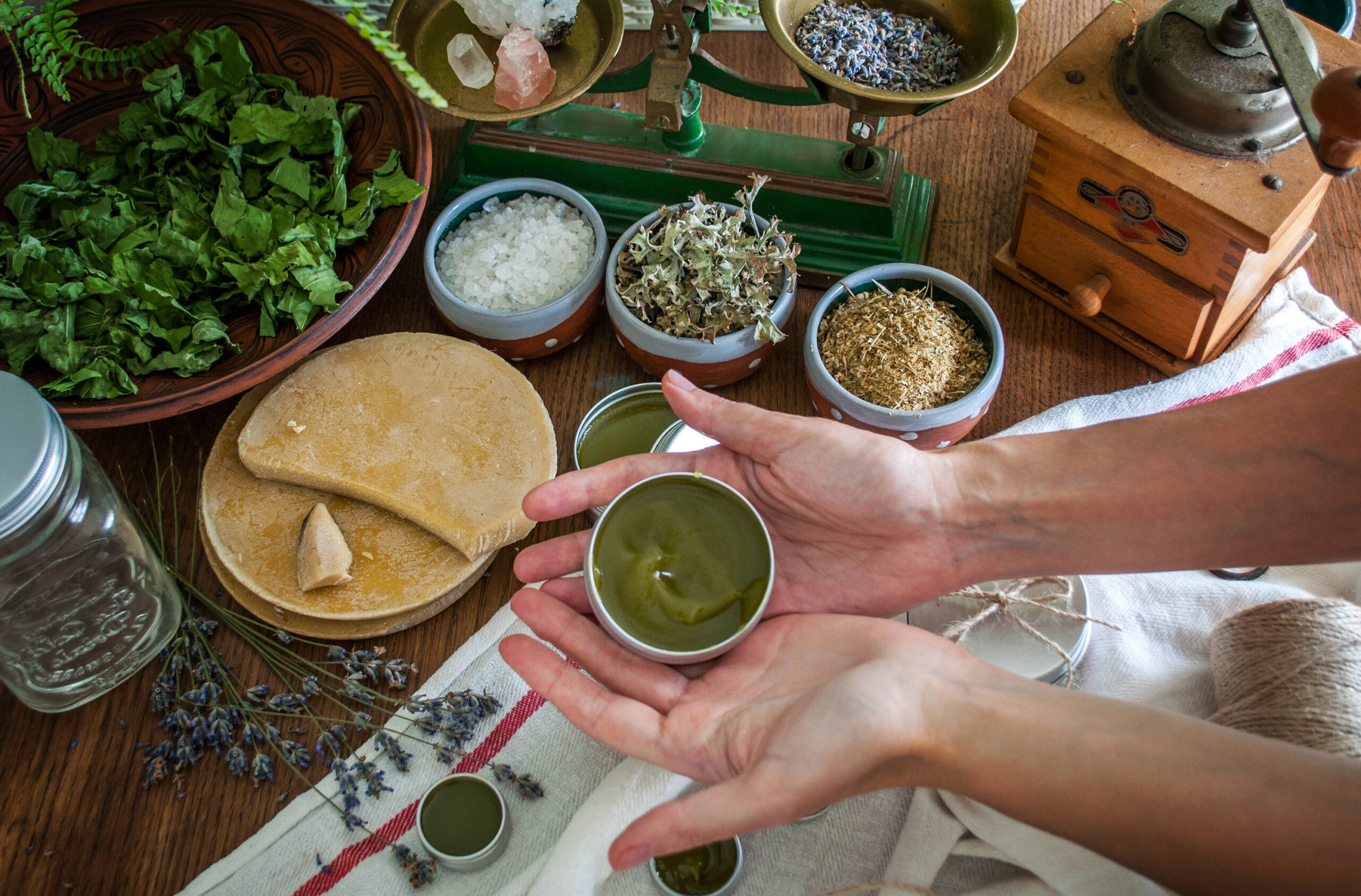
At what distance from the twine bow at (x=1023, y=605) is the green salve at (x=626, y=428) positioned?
0.56 meters

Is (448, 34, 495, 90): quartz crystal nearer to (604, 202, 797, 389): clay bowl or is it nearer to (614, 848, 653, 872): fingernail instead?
(604, 202, 797, 389): clay bowl

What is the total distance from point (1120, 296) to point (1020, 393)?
9.2 inches

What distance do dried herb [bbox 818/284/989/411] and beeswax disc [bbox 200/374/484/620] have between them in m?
0.69

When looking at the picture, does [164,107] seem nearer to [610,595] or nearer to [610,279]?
[610,279]

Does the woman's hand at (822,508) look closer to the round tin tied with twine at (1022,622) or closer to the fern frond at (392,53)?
the round tin tied with twine at (1022,622)

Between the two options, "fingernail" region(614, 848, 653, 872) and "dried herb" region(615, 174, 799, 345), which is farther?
"dried herb" region(615, 174, 799, 345)

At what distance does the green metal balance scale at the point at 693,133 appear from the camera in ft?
4.93

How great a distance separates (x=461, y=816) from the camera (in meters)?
1.28

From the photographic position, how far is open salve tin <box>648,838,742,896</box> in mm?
1225

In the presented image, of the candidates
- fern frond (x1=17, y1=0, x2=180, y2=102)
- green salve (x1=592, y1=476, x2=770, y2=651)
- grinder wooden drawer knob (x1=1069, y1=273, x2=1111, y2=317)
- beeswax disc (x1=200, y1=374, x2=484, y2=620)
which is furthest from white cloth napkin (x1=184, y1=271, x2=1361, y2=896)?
fern frond (x1=17, y1=0, x2=180, y2=102)

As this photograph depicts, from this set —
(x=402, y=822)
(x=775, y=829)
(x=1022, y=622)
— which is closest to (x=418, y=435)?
(x=402, y=822)

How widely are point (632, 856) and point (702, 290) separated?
2.89 ft

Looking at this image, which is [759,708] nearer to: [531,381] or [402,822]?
[402,822]

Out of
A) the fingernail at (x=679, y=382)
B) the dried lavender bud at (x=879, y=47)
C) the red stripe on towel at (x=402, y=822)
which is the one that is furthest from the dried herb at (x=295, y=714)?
the dried lavender bud at (x=879, y=47)
